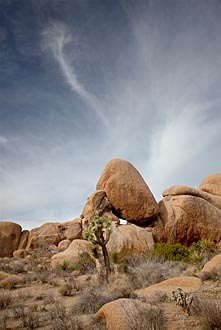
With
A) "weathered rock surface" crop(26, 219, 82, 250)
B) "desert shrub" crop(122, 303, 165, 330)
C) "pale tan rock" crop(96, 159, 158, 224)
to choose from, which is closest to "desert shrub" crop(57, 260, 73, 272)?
"pale tan rock" crop(96, 159, 158, 224)

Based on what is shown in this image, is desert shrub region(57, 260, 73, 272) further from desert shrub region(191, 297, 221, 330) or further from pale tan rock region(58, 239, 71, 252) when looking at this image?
pale tan rock region(58, 239, 71, 252)

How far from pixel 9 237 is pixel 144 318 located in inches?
1296

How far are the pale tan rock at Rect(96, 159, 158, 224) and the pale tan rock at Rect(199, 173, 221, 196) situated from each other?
414 inches

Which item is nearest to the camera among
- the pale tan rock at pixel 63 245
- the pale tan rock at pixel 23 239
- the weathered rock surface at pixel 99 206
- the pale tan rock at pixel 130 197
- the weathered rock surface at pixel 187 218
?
the weathered rock surface at pixel 99 206

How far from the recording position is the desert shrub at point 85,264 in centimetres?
1617

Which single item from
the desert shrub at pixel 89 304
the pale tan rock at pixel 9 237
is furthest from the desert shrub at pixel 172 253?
the pale tan rock at pixel 9 237

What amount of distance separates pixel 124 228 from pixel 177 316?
1731cm

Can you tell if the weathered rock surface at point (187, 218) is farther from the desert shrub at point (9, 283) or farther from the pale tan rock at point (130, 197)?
the desert shrub at point (9, 283)

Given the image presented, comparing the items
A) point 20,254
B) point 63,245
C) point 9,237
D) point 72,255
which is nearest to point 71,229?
point 63,245

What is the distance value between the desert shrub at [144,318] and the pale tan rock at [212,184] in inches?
1162

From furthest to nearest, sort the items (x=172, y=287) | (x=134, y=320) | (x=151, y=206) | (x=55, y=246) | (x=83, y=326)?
(x=55, y=246), (x=151, y=206), (x=172, y=287), (x=83, y=326), (x=134, y=320)

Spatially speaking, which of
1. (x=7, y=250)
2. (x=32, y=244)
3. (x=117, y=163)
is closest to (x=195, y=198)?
(x=117, y=163)

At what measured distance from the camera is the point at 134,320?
174 inches

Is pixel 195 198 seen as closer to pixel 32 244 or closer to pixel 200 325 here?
pixel 32 244
